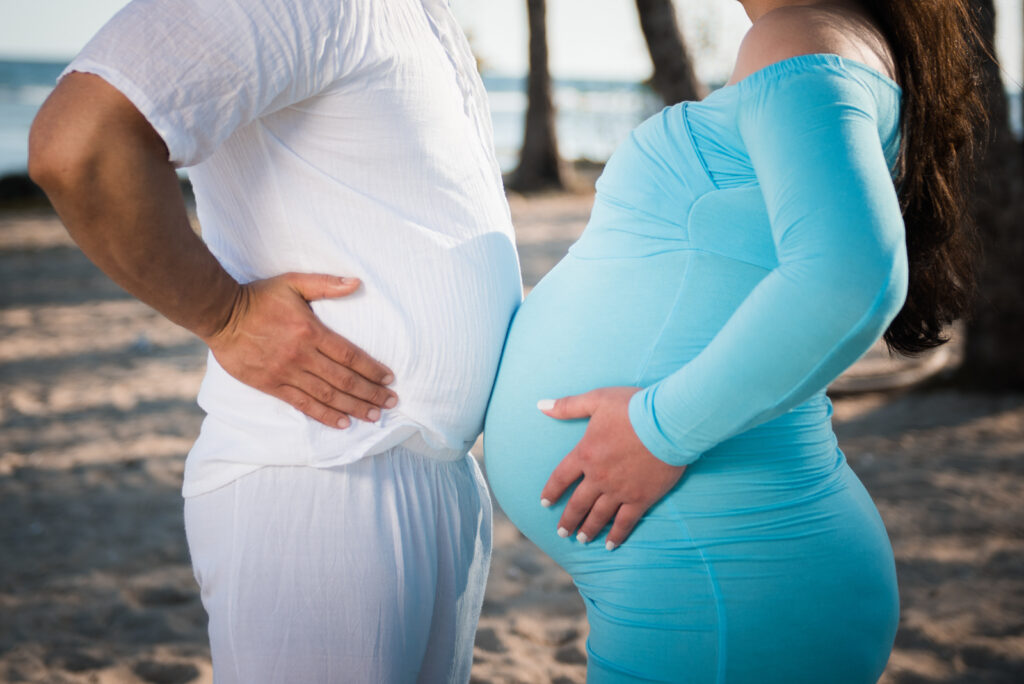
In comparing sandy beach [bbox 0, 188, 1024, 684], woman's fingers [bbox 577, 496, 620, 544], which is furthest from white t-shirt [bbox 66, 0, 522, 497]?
sandy beach [bbox 0, 188, 1024, 684]

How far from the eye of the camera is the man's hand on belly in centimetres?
120

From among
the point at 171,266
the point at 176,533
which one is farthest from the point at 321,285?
the point at 176,533

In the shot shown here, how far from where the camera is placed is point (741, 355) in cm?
106

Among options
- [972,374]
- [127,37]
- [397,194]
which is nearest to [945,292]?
[397,194]

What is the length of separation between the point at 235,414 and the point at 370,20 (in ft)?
1.97

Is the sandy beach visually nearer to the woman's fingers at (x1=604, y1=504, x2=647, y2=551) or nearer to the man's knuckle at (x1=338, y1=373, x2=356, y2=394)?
the woman's fingers at (x1=604, y1=504, x2=647, y2=551)

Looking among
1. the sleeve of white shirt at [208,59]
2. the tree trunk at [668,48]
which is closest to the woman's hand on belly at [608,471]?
the sleeve of white shirt at [208,59]

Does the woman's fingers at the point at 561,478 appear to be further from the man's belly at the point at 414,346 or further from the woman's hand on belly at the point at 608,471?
the man's belly at the point at 414,346

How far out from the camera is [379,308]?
122 centimetres

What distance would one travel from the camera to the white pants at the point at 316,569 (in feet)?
3.94

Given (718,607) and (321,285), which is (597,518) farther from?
(321,285)

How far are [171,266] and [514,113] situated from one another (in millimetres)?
36424

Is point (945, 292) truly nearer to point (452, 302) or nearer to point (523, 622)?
point (452, 302)

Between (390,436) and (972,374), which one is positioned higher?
(390,436)
